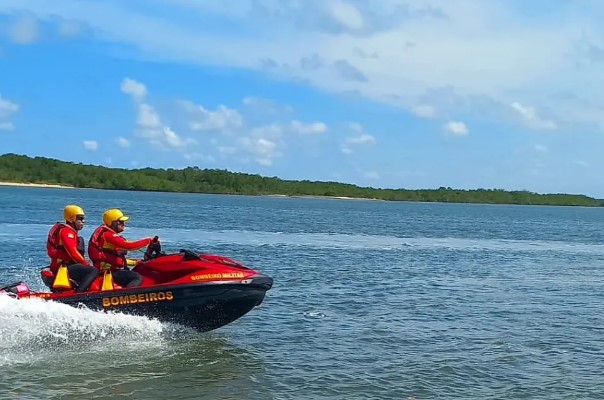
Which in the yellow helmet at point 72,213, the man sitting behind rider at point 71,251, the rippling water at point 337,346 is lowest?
the rippling water at point 337,346

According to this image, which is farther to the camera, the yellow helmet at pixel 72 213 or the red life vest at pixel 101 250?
the red life vest at pixel 101 250

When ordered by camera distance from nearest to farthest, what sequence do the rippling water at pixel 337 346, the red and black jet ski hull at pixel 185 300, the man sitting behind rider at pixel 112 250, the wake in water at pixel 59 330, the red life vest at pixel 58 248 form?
the rippling water at pixel 337 346
the wake in water at pixel 59 330
the red and black jet ski hull at pixel 185 300
the red life vest at pixel 58 248
the man sitting behind rider at pixel 112 250

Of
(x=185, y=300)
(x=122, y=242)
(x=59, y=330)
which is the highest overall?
(x=122, y=242)

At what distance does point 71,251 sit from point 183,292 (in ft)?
5.45

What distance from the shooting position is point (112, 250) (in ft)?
37.2

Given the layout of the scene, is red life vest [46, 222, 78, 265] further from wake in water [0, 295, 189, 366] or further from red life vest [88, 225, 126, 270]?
wake in water [0, 295, 189, 366]

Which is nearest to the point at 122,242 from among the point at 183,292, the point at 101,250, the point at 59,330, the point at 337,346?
the point at 101,250

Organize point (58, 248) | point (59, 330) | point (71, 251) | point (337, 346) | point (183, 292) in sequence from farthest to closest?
point (337, 346)
point (183, 292)
point (58, 248)
point (71, 251)
point (59, 330)

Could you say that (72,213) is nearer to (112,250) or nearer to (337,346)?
(112,250)

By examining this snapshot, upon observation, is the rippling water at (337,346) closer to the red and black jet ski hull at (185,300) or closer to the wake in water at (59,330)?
the wake in water at (59,330)

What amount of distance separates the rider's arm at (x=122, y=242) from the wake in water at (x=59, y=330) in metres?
0.95

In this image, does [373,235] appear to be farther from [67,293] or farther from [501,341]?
[67,293]

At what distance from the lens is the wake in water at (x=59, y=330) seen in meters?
10.6

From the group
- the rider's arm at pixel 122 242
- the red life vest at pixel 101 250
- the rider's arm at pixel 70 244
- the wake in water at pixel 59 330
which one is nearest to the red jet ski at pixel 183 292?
the wake in water at pixel 59 330
